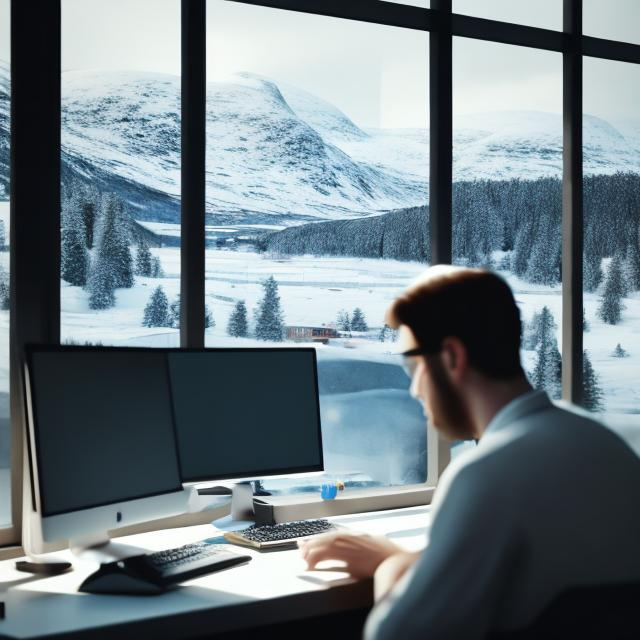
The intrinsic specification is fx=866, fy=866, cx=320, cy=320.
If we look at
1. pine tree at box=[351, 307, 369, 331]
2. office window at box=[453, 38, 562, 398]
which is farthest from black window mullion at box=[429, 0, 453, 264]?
pine tree at box=[351, 307, 369, 331]

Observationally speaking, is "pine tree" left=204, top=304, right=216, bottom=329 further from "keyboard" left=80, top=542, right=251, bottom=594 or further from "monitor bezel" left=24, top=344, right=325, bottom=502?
"keyboard" left=80, top=542, right=251, bottom=594

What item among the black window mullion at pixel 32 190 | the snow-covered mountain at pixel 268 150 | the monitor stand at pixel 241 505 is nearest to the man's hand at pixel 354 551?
the monitor stand at pixel 241 505

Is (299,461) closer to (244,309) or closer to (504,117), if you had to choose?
(244,309)

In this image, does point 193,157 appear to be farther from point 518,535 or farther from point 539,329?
point 518,535

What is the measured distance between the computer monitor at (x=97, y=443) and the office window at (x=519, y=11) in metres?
1.95

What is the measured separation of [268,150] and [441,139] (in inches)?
25.1

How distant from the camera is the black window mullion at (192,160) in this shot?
2740 mm

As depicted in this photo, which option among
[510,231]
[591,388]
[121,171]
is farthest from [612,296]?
[121,171]

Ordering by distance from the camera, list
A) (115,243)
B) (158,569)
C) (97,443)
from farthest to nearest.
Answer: (115,243) → (97,443) → (158,569)

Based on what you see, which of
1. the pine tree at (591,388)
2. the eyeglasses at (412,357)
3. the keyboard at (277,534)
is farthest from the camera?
the pine tree at (591,388)

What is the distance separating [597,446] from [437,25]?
2.23 m

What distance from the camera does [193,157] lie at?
9.00ft

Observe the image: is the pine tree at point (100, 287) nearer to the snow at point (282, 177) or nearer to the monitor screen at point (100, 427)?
the snow at point (282, 177)

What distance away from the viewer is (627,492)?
134cm
